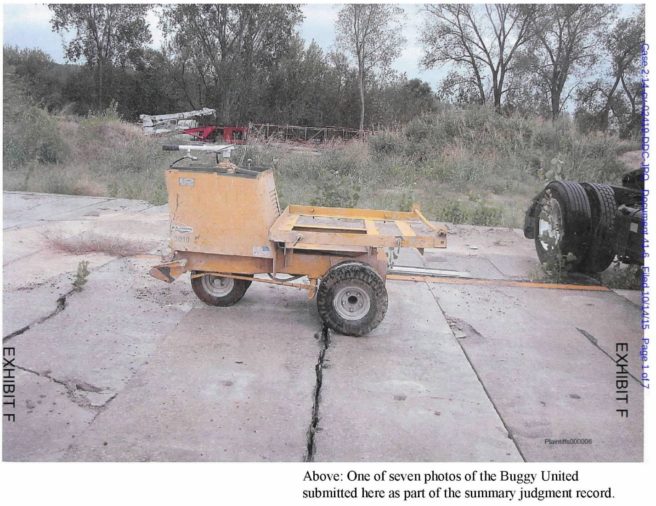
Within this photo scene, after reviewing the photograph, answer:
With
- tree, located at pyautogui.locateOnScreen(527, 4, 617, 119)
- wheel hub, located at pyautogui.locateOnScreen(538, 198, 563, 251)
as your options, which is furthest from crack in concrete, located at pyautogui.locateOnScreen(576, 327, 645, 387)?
tree, located at pyautogui.locateOnScreen(527, 4, 617, 119)

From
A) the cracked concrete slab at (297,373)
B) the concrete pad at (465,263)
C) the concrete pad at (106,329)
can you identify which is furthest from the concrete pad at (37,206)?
the concrete pad at (465,263)

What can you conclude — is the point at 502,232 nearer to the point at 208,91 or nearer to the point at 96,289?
the point at 96,289

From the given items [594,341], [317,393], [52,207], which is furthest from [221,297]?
[52,207]

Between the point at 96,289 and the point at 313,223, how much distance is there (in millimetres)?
2133

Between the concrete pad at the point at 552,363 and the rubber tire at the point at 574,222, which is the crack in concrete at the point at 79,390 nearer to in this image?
the concrete pad at the point at 552,363

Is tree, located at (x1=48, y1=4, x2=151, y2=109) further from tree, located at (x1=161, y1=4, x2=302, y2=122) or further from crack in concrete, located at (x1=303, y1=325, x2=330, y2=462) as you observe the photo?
crack in concrete, located at (x1=303, y1=325, x2=330, y2=462)

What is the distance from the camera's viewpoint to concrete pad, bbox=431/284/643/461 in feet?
11.1

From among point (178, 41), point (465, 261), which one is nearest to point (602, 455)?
point (465, 261)

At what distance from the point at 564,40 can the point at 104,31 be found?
584 inches

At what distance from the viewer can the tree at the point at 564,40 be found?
1408 cm

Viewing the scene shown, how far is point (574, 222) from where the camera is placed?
250 inches

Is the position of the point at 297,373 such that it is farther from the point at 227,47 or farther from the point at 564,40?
the point at 227,47

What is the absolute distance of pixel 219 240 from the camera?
15.4 ft

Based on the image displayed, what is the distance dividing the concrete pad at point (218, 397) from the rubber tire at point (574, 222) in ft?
10.6
